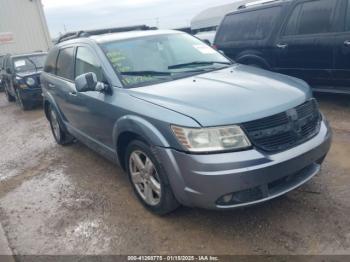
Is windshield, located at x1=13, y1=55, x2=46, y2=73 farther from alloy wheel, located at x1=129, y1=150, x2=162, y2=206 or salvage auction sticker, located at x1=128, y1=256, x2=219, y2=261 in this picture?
salvage auction sticker, located at x1=128, y1=256, x2=219, y2=261

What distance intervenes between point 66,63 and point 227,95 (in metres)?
2.82

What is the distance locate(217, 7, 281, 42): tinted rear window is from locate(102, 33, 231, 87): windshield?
2.56 meters

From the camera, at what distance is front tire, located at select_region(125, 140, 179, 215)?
10.0 feet

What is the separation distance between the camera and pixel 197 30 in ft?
41.9

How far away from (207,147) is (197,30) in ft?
35.2

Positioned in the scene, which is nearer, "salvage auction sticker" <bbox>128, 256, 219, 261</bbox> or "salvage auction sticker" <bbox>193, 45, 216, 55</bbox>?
"salvage auction sticker" <bbox>128, 256, 219, 261</bbox>

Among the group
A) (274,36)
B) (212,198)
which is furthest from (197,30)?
(212,198)

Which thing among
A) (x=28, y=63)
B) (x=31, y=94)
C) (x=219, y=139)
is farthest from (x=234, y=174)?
(x=28, y=63)

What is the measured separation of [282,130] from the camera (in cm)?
284

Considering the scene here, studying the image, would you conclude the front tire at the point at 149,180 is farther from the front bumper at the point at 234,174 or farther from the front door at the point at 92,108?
Answer: the front door at the point at 92,108

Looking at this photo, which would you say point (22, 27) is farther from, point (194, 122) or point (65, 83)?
point (194, 122)

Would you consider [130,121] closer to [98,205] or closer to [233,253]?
[98,205]

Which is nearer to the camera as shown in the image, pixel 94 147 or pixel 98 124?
pixel 98 124

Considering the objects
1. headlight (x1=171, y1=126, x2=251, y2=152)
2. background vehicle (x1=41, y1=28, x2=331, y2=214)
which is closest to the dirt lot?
background vehicle (x1=41, y1=28, x2=331, y2=214)
